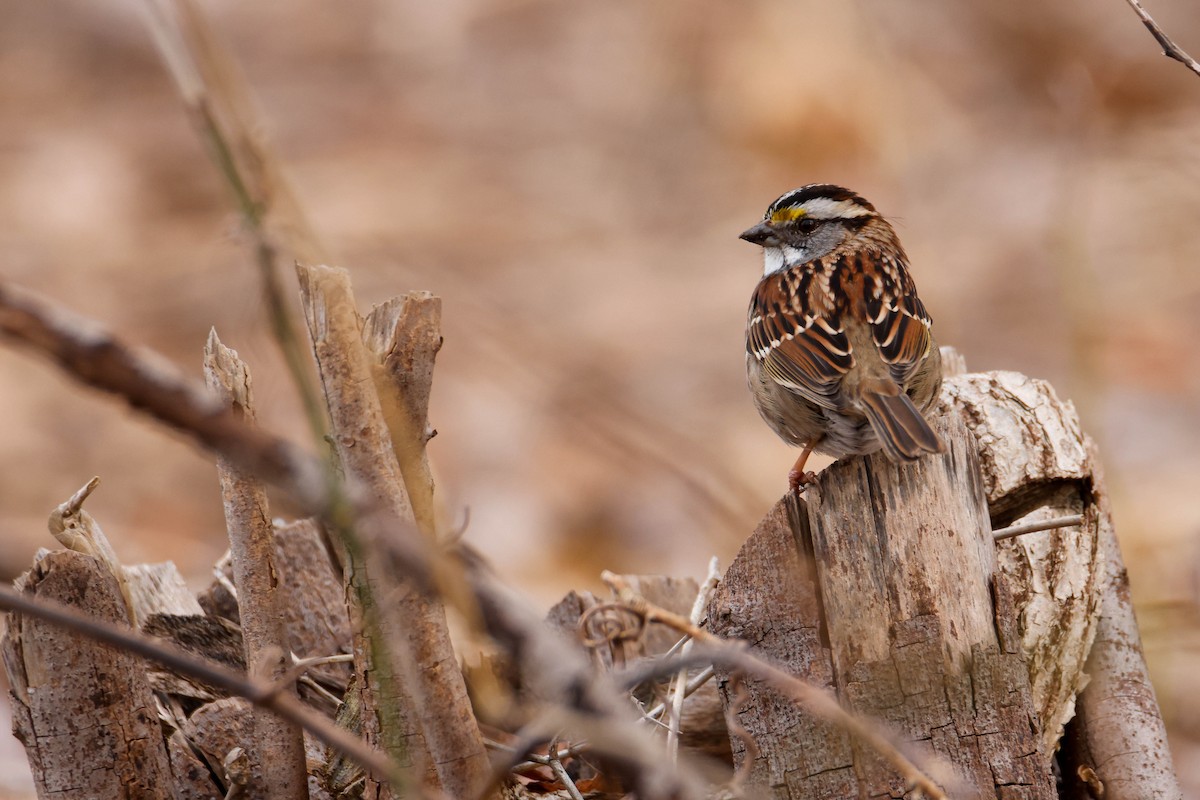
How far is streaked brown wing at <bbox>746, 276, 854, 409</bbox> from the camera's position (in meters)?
3.83

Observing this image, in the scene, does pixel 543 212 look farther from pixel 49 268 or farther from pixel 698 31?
pixel 49 268

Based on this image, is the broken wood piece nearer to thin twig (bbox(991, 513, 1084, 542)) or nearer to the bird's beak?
thin twig (bbox(991, 513, 1084, 542))

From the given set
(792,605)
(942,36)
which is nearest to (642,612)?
(792,605)

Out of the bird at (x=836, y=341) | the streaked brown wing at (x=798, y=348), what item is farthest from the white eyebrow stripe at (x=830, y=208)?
the streaked brown wing at (x=798, y=348)

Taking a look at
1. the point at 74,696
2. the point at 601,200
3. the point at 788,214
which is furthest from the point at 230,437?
the point at 601,200

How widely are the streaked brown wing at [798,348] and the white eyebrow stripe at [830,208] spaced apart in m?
0.52

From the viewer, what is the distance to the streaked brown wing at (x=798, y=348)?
3826 mm

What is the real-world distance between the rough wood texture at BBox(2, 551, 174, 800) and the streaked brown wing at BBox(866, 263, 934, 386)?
2081 millimetres

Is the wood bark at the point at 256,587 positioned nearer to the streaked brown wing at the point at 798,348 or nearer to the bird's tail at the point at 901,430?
the bird's tail at the point at 901,430

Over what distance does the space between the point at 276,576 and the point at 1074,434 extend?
2.02m

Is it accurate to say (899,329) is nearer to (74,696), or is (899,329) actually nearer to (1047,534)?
(1047,534)

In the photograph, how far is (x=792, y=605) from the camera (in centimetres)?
290

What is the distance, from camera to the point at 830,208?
4.82 meters

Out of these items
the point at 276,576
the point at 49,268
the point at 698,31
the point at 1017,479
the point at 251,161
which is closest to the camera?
the point at 251,161
